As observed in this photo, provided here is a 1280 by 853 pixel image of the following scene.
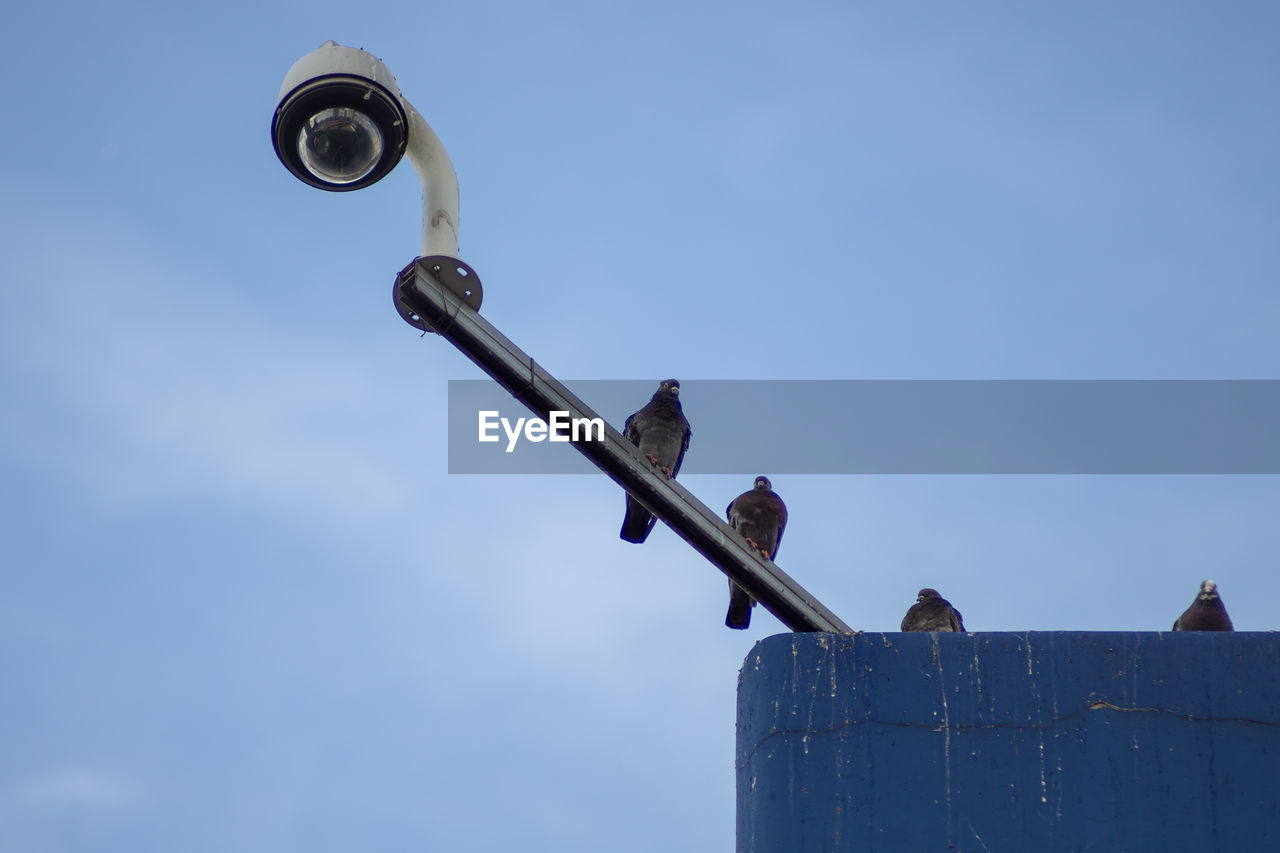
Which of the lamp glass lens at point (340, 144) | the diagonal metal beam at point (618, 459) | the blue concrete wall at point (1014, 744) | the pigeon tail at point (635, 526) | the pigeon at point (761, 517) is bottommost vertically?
the blue concrete wall at point (1014, 744)

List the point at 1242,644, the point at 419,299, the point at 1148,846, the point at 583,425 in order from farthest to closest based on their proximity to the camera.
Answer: the point at 583,425 < the point at 419,299 < the point at 1242,644 < the point at 1148,846

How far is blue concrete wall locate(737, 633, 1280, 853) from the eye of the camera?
4082 mm

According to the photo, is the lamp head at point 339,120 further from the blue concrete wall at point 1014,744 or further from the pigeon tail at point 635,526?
the pigeon tail at point 635,526

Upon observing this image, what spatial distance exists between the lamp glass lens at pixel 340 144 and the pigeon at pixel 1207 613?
7.34m

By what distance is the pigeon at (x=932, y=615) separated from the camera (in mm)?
9633

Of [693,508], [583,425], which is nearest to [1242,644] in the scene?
[693,508]

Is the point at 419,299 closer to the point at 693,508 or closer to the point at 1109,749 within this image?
the point at 693,508

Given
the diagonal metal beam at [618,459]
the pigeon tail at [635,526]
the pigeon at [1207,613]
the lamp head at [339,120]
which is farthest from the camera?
the pigeon at [1207,613]

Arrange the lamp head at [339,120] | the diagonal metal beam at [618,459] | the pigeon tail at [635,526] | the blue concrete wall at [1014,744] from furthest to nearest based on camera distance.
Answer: the pigeon tail at [635,526] → the diagonal metal beam at [618,459] → the lamp head at [339,120] → the blue concrete wall at [1014,744]

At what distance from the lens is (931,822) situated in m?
4.11

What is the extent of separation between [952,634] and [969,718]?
274 millimetres

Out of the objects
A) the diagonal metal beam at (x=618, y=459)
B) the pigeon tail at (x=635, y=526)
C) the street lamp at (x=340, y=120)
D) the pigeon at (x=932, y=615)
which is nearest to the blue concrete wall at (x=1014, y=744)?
the diagonal metal beam at (x=618, y=459)

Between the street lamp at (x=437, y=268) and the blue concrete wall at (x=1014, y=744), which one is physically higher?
the street lamp at (x=437, y=268)

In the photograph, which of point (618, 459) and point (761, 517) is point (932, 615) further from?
point (618, 459)
